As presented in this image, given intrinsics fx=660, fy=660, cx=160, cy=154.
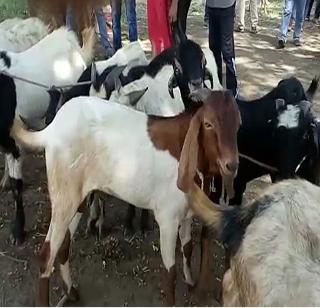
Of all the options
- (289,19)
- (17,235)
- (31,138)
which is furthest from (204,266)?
(289,19)

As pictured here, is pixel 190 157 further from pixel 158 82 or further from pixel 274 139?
pixel 158 82

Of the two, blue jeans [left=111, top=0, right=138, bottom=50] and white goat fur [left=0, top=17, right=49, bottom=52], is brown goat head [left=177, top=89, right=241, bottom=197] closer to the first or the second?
white goat fur [left=0, top=17, right=49, bottom=52]

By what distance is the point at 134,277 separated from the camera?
15.3 feet

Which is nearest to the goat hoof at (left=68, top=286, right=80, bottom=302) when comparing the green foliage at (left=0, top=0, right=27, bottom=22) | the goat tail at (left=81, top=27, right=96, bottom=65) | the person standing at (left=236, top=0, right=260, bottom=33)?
the goat tail at (left=81, top=27, right=96, bottom=65)

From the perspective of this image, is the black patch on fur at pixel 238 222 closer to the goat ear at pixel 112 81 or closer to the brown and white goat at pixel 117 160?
the brown and white goat at pixel 117 160

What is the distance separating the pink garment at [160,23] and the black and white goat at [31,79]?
111 cm

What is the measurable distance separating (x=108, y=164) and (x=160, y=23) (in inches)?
134

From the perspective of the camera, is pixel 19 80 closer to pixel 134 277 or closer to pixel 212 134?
pixel 134 277

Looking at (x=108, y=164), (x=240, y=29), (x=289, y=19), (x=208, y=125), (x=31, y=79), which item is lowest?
(x=240, y=29)

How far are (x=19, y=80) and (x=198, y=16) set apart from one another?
7968mm

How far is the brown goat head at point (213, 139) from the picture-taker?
3543 mm

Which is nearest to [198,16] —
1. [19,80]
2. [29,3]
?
[29,3]

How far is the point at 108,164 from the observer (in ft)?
12.8

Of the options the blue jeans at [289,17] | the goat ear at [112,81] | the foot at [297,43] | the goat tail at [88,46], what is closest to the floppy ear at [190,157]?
the goat ear at [112,81]
